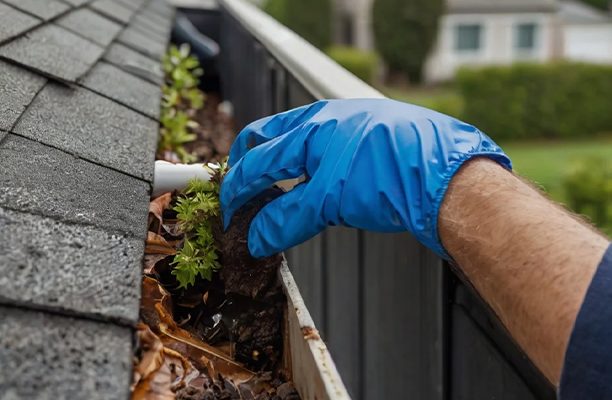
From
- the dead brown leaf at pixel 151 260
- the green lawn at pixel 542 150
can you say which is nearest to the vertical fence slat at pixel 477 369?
the dead brown leaf at pixel 151 260

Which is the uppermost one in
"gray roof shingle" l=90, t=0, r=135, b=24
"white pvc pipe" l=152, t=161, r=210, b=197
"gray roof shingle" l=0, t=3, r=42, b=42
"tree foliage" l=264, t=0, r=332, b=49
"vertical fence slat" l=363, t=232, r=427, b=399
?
"gray roof shingle" l=0, t=3, r=42, b=42

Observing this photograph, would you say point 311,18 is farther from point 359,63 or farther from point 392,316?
point 392,316

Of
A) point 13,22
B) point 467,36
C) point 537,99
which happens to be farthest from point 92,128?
point 467,36

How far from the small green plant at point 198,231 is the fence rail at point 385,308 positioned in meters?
0.63

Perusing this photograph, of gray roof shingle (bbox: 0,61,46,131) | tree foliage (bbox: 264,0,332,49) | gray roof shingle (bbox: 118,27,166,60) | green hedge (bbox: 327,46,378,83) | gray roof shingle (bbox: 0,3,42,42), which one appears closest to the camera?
gray roof shingle (bbox: 0,61,46,131)

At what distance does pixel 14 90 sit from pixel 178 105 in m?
1.99

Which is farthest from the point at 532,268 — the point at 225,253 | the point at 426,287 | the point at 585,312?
the point at 426,287

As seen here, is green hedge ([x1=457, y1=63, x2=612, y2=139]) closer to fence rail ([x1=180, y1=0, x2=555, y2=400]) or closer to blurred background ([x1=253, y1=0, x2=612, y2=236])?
blurred background ([x1=253, y1=0, x2=612, y2=236])

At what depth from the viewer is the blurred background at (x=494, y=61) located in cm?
2494

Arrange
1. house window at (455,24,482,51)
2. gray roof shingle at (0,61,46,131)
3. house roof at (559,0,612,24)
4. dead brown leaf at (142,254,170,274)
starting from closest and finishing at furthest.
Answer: dead brown leaf at (142,254,170,274) → gray roof shingle at (0,61,46,131) → house window at (455,24,482,51) → house roof at (559,0,612,24)

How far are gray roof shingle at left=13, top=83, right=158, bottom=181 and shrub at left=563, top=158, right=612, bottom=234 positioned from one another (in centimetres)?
1258

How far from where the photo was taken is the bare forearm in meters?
1.30

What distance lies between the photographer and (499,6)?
32.3 meters

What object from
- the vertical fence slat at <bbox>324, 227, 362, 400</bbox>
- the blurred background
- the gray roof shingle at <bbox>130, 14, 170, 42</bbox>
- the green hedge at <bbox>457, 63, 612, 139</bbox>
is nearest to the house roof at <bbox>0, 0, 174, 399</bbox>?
the vertical fence slat at <bbox>324, 227, 362, 400</bbox>
